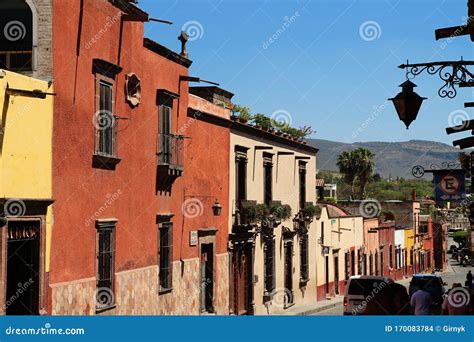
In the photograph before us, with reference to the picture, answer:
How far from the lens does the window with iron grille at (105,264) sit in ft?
59.5

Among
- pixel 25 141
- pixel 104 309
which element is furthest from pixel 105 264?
pixel 25 141

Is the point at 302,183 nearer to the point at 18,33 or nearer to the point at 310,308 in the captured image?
the point at 310,308

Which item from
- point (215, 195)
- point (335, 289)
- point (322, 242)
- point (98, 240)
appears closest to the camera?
point (98, 240)

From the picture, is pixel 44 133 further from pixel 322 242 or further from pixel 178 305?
pixel 322 242

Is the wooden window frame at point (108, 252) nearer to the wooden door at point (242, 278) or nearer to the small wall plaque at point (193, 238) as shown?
the small wall plaque at point (193, 238)

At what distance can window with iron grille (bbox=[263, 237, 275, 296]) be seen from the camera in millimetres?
32053

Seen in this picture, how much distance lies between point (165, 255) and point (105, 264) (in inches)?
158

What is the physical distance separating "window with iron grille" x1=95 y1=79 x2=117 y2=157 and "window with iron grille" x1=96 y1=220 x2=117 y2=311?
1.64m

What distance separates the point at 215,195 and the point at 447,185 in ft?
26.8

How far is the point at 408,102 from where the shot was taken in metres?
12.5

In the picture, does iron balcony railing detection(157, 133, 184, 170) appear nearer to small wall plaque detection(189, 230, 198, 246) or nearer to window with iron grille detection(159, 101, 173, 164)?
window with iron grille detection(159, 101, 173, 164)

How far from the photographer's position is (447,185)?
2138 cm

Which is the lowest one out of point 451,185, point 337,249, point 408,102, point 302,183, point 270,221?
point 337,249
